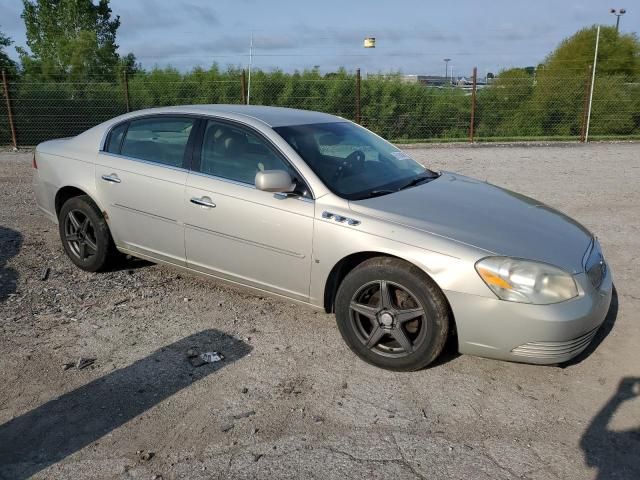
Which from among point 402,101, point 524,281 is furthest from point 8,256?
point 402,101

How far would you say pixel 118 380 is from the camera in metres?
3.62

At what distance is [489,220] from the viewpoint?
12.7 feet

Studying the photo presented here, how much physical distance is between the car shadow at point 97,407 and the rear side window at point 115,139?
1.95 m

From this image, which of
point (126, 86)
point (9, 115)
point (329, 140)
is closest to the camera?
point (329, 140)

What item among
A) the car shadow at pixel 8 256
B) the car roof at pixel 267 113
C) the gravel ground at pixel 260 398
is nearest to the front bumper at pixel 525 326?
the gravel ground at pixel 260 398

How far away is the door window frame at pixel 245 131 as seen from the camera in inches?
162

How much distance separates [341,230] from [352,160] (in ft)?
2.93

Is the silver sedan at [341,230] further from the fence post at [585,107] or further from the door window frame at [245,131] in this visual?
the fence post at [585,107]

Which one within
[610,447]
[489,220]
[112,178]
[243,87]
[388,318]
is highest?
[243,87]

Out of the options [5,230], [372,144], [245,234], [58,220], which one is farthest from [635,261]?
[5,230]

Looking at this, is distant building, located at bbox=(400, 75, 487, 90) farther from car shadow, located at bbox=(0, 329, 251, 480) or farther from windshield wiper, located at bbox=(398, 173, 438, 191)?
car shadow, located at bbox=(0, 329, 251, 480)

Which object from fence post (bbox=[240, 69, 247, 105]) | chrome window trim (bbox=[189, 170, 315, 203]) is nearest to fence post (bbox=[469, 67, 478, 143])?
fence post (bbox=[240, 69, 247, 105])

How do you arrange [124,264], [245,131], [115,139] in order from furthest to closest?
[124,264]
[115,139]
[245,131]

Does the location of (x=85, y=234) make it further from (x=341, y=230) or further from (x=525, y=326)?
(x=525, y=326)
